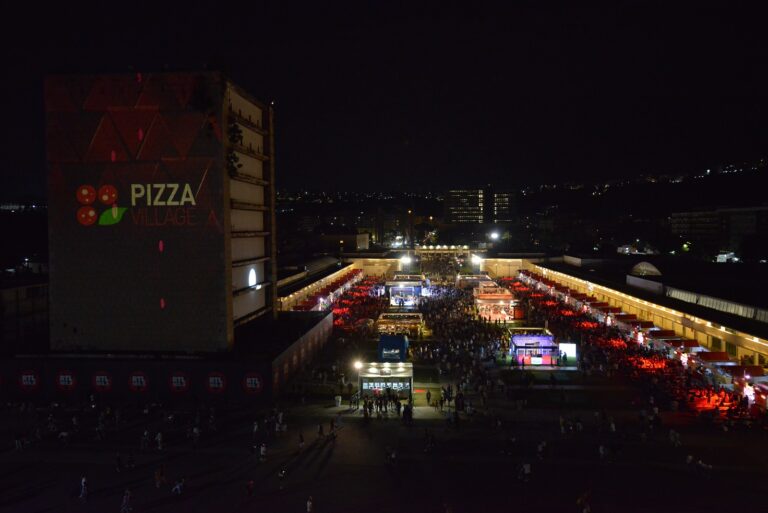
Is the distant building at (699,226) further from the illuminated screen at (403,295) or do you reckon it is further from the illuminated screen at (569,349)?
the illuminated screen at (569,349)

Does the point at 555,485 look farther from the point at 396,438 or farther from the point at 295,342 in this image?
the point at 295,342

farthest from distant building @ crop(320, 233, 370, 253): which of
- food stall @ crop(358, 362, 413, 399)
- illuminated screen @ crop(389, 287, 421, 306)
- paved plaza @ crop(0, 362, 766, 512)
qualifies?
paved plaza @ crop(0, 362, 766, 512)

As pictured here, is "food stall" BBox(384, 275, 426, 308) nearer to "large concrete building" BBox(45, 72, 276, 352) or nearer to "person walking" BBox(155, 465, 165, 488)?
"large concrete building" BBox(45, 72, 276, 352)

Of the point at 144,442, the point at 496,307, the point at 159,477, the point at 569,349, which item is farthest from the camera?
the point at 496,307

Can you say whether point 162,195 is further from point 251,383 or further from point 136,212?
point 251,383

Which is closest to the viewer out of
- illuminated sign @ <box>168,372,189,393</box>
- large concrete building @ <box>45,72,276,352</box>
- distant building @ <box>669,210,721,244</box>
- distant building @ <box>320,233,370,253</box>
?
illuminated sign @ <box>168,372,189,393</box>

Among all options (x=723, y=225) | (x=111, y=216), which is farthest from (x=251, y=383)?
(x=723, y=225)

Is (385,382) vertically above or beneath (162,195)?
beneath
